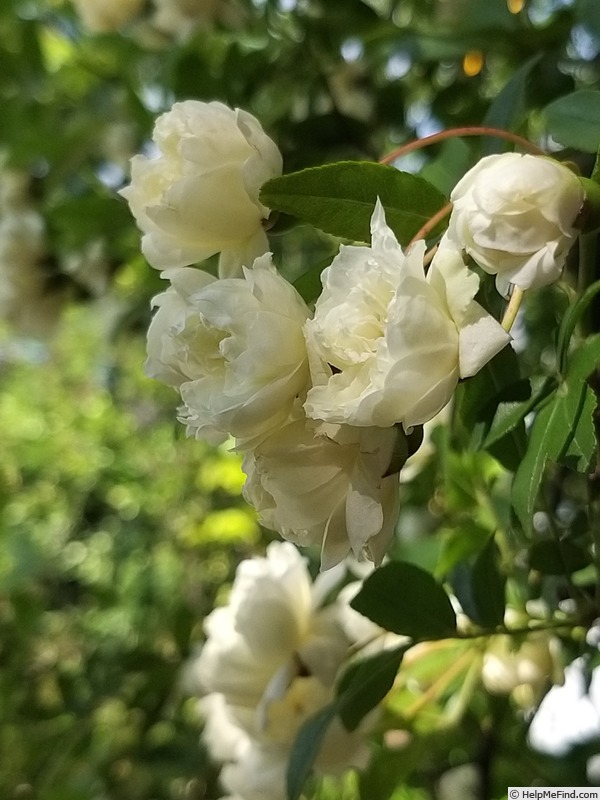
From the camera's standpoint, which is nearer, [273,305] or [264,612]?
[273,305]

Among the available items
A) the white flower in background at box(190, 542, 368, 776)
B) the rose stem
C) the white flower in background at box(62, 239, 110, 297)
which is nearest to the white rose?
the white flower in background at box(190, 542, 368, 776)

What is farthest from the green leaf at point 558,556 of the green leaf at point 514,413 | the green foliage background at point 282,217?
the green leaf at point 514,413

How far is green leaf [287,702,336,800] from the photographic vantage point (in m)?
0.33

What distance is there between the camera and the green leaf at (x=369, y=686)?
0.35 m

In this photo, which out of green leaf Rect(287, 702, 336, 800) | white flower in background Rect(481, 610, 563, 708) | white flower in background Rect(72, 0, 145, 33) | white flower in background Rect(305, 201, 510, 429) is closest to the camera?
white flower in background Rect(305, 201, 510, 429)

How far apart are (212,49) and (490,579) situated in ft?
1.45

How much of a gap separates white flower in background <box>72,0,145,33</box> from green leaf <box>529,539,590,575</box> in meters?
0.57

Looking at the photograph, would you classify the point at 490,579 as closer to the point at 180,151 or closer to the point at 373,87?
the point at 180,151

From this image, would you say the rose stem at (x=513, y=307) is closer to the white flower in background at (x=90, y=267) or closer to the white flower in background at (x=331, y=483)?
the white flower in background at (x=331, y=483)

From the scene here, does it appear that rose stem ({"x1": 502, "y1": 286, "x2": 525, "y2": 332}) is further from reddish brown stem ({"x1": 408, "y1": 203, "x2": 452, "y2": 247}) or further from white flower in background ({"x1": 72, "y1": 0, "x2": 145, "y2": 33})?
white flower in background ({"x1": 72, "y1": 0, "x2": 145, "y2": 33})

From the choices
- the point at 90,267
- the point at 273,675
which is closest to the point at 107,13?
the point at 90,267

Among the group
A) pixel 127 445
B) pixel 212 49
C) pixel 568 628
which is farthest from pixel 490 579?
pixel 127 445

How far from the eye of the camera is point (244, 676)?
0.42 metres

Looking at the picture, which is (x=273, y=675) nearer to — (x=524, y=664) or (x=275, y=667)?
(x=275, y=667)
